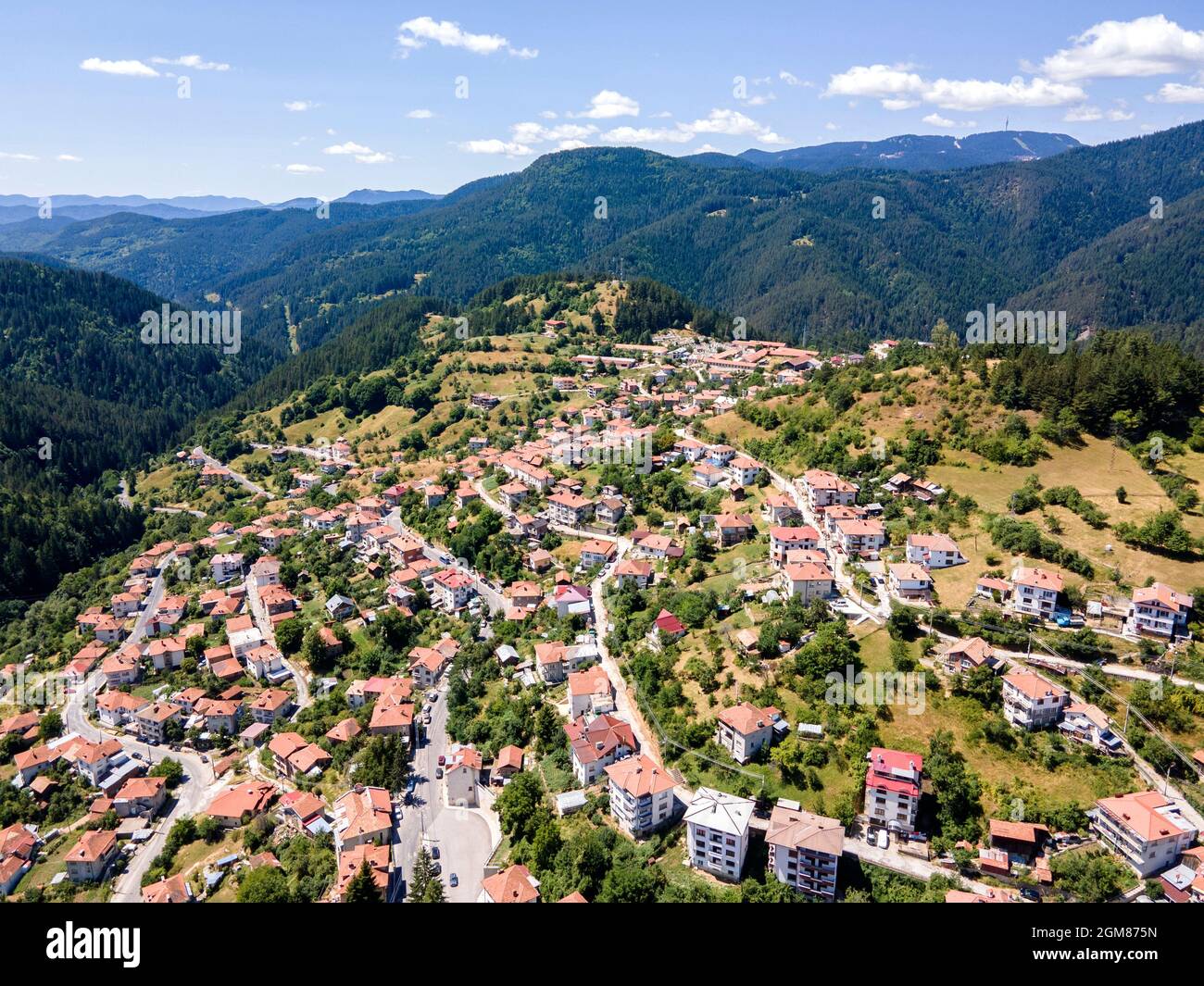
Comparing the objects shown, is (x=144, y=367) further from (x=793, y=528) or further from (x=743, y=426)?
(x=793, y=528)

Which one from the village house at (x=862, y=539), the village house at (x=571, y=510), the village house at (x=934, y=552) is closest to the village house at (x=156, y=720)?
the village house at (x=571, y=510)

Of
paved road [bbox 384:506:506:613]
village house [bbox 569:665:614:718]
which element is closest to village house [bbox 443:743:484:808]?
village house [bbox 569:665:614:718]

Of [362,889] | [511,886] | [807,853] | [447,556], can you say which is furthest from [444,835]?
[447,556]

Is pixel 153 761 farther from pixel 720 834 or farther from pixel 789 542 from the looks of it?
pixel 789 542

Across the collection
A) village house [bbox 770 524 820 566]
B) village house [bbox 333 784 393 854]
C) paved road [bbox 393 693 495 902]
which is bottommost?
paved road [bbox 393 693 495 902]

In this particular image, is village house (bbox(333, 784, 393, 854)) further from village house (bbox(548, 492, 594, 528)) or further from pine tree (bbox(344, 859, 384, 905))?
village house (bbox(548, 492, 594, 528))

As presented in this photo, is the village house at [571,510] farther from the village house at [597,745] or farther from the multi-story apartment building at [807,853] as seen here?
the multi-story apartment building at [807,853]

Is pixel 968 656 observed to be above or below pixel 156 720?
above
